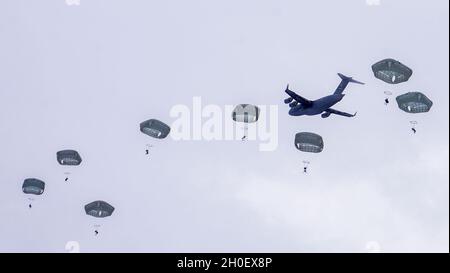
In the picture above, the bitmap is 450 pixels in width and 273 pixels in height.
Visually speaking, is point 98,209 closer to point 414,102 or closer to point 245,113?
point 245,113

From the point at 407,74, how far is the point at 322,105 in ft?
34.6

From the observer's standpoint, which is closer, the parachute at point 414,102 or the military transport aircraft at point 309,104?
the parachute at point 414,102

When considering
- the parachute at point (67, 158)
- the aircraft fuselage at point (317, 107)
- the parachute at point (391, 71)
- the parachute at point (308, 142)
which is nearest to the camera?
the parachute at point (391, 71)

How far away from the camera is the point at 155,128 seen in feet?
270

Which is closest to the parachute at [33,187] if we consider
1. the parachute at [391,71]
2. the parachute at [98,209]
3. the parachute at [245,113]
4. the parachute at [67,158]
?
the parachute at [67,158]

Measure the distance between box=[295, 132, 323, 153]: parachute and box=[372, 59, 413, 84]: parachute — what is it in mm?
10330

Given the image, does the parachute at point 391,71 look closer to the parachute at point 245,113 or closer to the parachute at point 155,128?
the parachute at point 245,113

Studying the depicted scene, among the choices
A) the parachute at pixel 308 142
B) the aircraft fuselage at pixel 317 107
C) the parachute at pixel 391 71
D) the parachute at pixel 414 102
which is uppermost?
the parachute at pixel 391 71

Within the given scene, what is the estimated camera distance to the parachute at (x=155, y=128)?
270 feet

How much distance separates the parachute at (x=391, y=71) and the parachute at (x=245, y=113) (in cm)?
1520

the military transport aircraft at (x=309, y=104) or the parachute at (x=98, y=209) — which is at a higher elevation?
the military transport aircraft at (x=309, y=104)

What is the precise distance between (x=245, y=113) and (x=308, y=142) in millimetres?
8433
